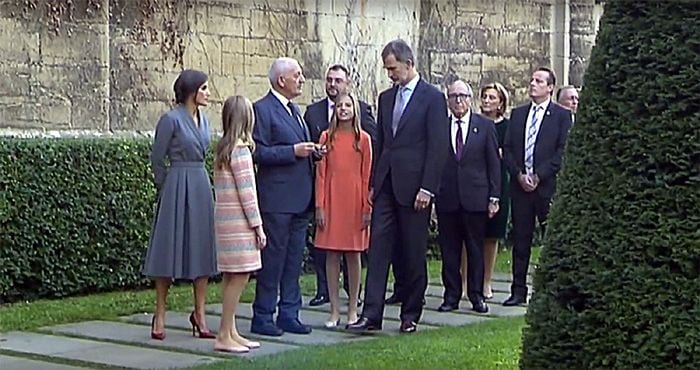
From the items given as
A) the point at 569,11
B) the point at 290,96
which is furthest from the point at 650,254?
the point at 569,11

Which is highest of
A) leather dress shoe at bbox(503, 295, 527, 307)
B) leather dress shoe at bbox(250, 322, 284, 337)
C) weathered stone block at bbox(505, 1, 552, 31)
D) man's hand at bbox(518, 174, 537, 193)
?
weathered stone block at bbox(505, 1, 552, 31)

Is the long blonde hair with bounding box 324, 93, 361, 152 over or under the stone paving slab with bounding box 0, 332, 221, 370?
over

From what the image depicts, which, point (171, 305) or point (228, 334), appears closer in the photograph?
point (228, 334)

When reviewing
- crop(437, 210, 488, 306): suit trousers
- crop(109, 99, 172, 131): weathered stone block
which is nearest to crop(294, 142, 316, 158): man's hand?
crop(437, 210, 488, 306): suit trousers

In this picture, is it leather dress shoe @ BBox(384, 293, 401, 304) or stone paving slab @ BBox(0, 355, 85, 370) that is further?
leather dress shoe @ BBox(384, 293, 401, 304)

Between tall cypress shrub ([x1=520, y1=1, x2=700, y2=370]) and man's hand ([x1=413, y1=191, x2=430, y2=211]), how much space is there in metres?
4.27

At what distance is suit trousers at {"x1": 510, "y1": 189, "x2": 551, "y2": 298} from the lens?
38.3ft

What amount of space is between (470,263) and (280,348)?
2.74 metres

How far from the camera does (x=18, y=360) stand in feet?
28.4

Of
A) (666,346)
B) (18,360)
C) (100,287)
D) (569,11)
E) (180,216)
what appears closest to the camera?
(666,346)

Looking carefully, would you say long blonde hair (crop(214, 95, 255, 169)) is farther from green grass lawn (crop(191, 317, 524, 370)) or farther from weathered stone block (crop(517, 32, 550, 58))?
weathered stone block (crop(517, 32, 550, 58))

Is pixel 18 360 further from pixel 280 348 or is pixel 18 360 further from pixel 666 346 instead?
pixel 666 346

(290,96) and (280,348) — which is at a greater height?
(290,96)

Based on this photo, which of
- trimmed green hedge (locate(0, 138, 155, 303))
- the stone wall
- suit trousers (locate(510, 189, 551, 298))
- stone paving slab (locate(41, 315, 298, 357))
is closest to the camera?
stone paving slab (locate(41, 315, 298, 357))
